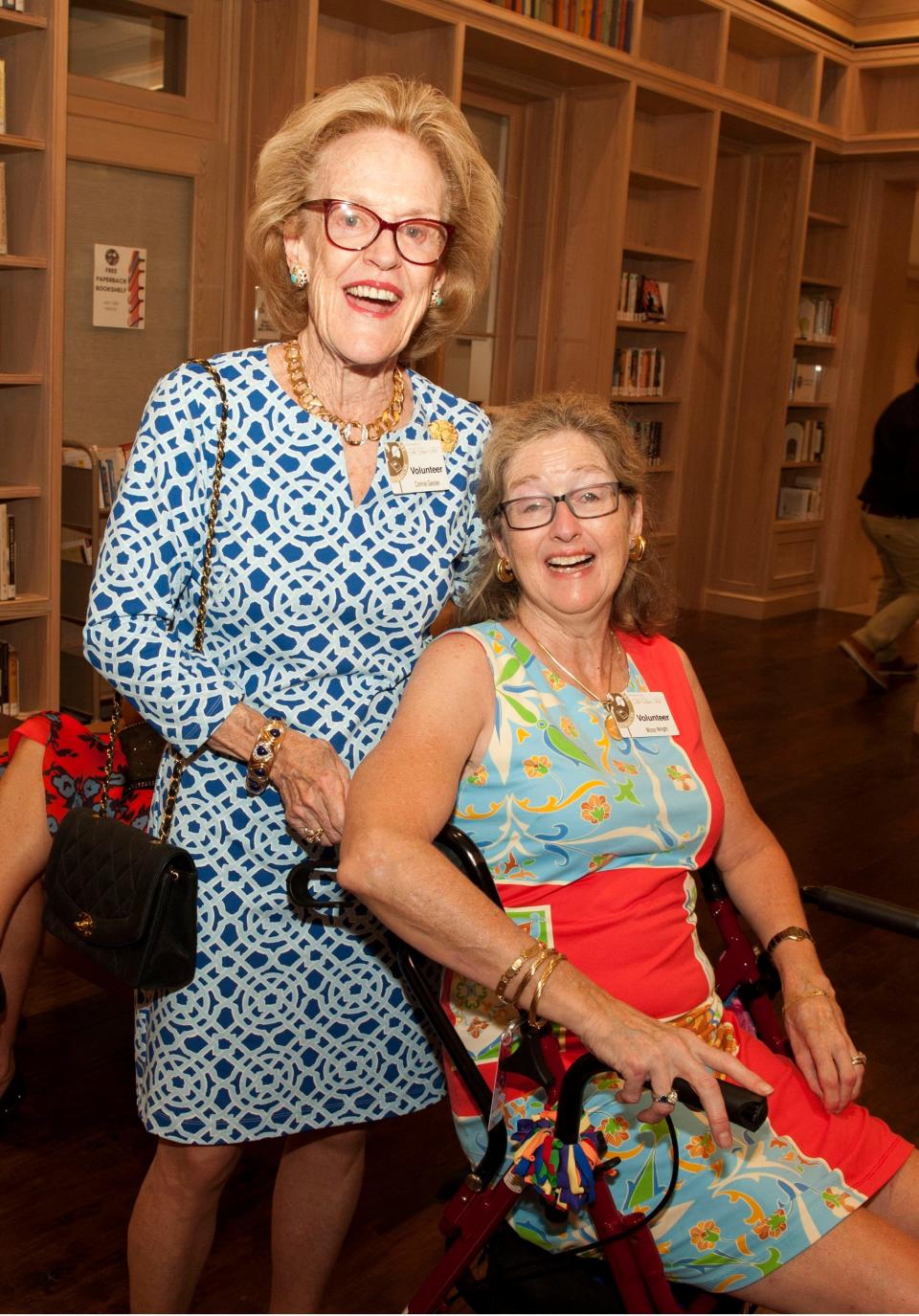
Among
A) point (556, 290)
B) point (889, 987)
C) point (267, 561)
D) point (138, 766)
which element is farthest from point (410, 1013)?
point (556, 290)

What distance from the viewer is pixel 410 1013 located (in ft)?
6.03

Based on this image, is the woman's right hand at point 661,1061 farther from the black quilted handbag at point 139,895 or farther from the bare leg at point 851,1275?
the black quilted handbag at point 139,895

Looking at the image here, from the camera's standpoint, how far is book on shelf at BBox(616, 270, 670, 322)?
774cm

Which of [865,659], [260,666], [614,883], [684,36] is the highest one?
[684,36]

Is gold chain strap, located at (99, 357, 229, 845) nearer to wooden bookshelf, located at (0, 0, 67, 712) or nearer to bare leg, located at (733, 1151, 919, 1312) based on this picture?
bare leg, located at (733, 1151, 919, 1312)

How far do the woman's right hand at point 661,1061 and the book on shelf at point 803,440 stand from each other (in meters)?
8.22

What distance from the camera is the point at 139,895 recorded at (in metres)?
1.63

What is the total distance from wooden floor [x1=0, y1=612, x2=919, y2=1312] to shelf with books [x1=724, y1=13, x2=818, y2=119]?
5.26 m

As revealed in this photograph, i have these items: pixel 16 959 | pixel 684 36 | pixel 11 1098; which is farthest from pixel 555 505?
pixel 684 36

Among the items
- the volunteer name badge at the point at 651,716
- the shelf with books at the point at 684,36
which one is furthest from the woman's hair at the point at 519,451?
the shelf with books at the point at 684,36

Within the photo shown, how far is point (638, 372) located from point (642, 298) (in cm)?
45

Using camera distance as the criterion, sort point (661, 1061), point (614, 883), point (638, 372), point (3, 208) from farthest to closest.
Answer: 1. point (638, 372)
2. point (3, 208)
3. point (614, 883)
4. point (661, 1061)

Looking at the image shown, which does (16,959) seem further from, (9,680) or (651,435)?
(651,435)

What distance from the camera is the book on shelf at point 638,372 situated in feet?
26.0
